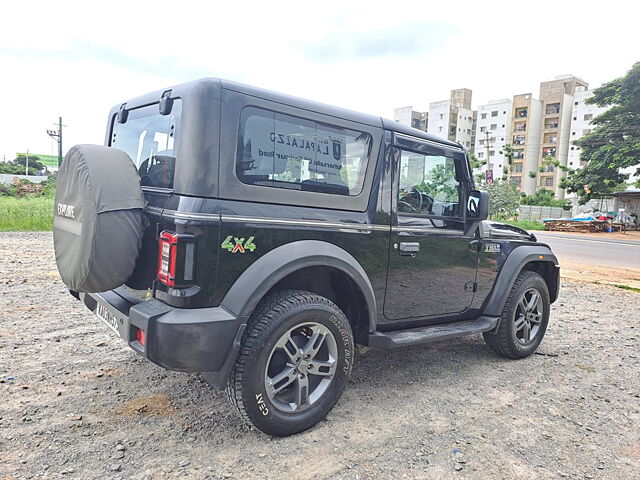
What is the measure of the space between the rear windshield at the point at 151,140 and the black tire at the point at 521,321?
10.4 feet

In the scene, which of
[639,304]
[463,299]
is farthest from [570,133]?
[463,299]

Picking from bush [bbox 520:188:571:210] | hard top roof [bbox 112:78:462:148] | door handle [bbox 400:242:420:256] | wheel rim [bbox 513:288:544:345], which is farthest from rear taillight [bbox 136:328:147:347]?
bush [bbox 520:188:571:210]

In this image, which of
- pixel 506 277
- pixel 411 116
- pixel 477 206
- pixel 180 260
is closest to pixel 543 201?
pixel 411 116

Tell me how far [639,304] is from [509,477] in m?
6.24

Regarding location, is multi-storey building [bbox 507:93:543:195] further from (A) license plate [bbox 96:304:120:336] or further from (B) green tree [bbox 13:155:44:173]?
(A) license plate [bbox 96:304:120:336]

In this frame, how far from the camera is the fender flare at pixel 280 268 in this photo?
258cm

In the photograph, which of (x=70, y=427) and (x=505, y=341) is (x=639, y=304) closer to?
(x=505, y=341)

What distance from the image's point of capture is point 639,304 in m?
7.28

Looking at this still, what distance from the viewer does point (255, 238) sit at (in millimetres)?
2676

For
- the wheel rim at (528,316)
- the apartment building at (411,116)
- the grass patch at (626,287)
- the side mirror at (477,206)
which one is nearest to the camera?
the side mirror at (477,206)

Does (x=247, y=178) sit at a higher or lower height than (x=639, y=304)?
higher

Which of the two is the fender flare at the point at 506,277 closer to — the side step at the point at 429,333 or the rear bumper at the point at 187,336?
the side step at the point at 429,333

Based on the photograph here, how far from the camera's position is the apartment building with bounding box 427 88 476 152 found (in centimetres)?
7894

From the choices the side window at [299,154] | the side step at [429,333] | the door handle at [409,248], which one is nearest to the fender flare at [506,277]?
the side step at [429,333]
